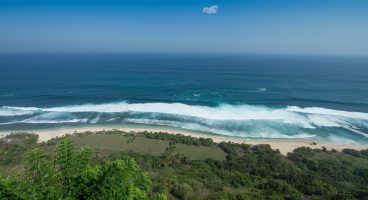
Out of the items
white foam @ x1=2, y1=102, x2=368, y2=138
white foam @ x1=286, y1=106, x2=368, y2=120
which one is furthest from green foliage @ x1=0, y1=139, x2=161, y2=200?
white foam @ x1=286, y1=106, x2=368, y2=120

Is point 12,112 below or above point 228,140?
above

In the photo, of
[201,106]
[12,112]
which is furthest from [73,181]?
[12,112]

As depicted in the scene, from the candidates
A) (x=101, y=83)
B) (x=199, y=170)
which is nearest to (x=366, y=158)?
(x=199, y=170)

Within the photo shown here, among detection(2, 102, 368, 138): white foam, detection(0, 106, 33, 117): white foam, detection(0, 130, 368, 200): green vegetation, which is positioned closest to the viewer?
detection(0, 130, 368, 200): green vegetation

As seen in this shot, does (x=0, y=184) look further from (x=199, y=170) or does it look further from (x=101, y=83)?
(x=101, y=83)

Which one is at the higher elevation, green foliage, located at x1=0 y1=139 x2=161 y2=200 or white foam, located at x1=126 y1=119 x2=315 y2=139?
green foliage, located at x1=0 y1=139 x2=161 y2=200

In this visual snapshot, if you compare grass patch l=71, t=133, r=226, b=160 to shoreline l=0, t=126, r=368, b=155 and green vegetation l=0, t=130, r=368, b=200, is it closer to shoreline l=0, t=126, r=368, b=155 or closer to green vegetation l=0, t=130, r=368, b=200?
green vegetation l=0, t=130, r=368, b=200

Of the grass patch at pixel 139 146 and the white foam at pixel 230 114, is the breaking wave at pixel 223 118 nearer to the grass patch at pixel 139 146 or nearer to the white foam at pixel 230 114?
the white foam at pixel 230 114

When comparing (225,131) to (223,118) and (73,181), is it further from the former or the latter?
(73,181)
